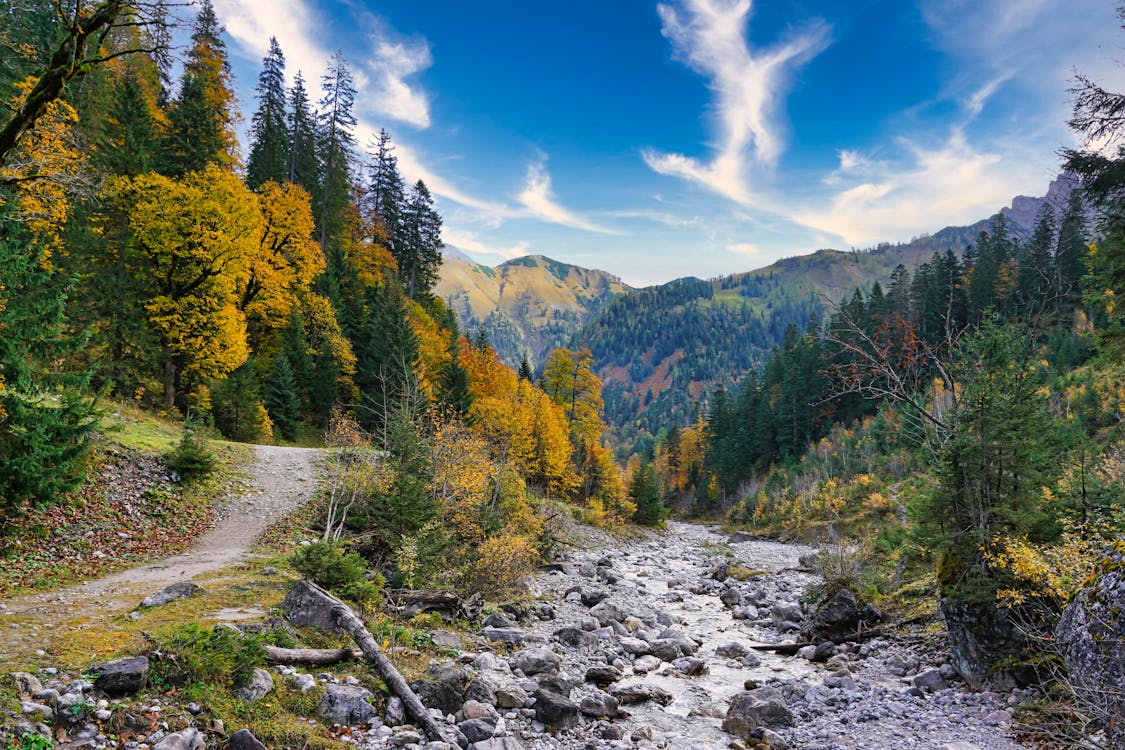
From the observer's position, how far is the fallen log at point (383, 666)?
7.78m

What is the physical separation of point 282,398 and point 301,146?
27.9 metres

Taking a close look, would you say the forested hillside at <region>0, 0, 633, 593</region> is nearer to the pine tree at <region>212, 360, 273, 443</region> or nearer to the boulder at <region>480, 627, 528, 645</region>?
the pine tree at <region>212, 360, 273, 443</region>

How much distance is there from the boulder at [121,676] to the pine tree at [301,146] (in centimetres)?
4635

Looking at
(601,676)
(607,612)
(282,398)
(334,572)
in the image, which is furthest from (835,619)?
(282,398)

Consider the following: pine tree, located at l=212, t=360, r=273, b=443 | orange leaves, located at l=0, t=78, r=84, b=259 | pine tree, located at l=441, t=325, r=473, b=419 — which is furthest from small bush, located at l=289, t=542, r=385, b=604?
pine tree, located at l=441, t=325, r=473, b=419

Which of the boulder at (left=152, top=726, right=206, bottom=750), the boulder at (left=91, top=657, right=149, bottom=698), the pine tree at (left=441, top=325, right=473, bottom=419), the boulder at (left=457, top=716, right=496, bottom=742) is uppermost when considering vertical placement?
the pine tree at (left=441, top=325, right=473, bottom=419)

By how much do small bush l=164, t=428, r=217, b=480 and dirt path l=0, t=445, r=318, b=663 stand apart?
1623 millimetres

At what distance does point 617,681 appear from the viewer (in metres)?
12.3

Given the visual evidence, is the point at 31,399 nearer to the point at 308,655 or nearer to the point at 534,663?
the point at 308,655

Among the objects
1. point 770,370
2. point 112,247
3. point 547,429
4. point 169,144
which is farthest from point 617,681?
point 770,370

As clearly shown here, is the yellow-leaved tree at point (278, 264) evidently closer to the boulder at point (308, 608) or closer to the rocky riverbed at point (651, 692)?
the rocky riverbed at point (651, 692)

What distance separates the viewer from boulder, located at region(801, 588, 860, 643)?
604 inches

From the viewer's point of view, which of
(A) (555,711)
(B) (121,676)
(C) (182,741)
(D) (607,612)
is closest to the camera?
(C) (182,741)

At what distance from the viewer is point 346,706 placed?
7691 millimetres
